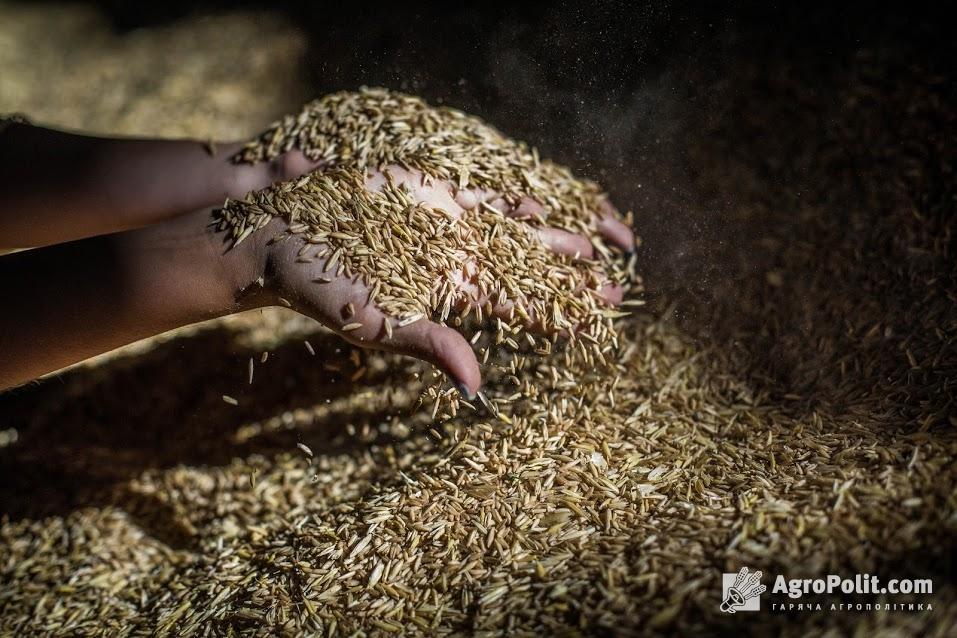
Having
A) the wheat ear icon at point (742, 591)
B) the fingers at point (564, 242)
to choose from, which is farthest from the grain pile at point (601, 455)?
the fingers at point (564, 242)

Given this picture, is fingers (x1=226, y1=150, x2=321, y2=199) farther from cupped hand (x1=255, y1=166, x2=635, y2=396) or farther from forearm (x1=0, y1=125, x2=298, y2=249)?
cupped hand (x1=255, y1=166, x2=635, y2=396)

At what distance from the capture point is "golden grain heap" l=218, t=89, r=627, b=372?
184 centimetres

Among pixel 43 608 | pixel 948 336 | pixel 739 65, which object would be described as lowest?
pixel 43 608

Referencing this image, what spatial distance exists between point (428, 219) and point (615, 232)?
0.81 m

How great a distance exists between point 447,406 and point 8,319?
1.36m

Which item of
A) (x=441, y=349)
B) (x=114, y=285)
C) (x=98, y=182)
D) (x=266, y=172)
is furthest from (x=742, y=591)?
(x=98, y=182)

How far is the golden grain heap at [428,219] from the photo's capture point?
184 cm

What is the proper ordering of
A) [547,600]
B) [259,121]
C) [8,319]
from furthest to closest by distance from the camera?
[259,121], [8,319], [547,600]

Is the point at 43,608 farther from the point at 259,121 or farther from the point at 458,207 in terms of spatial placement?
the point at 259,121

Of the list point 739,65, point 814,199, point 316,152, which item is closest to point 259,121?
point 316,152

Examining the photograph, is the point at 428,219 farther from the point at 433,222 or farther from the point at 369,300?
the point at 369,300

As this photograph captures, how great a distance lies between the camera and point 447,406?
2260 mm

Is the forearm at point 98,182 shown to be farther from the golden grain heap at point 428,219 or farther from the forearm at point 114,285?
the forearm at point 114,285

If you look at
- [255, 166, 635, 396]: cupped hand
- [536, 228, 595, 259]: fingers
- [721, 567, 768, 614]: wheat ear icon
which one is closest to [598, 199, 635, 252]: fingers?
[536, 228, 595, 259]: fingers
